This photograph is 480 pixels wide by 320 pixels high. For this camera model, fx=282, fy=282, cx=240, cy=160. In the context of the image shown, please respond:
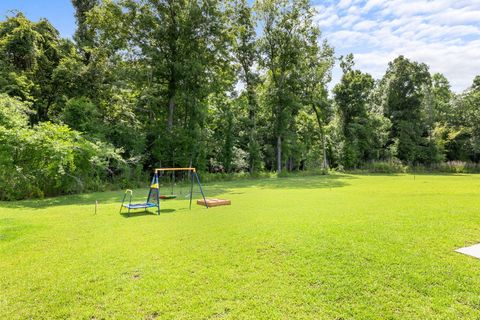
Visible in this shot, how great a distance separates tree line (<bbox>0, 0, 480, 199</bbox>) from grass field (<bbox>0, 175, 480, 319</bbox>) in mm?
6984

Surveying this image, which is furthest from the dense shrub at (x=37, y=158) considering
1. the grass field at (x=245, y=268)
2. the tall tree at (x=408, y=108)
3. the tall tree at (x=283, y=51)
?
the tall tree at (x=408, y=108)

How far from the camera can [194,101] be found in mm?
22016

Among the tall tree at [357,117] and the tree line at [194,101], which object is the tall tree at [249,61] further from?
the tall tree at [357,117]

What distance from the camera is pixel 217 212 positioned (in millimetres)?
8883

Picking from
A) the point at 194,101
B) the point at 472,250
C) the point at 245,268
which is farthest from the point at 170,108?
the point at 472,250

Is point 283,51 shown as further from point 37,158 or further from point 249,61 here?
point 37,158

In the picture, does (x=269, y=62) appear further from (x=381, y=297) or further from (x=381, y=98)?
(x=381, y=297)

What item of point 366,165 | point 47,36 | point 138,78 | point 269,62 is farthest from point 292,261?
point 366,165

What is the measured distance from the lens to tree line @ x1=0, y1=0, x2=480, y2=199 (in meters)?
14.4

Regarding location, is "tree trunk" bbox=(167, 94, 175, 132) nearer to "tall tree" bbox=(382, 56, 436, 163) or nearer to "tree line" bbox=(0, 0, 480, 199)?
"tree line" bbox=(0, 0, 480, 199)

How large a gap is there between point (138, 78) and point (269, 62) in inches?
553

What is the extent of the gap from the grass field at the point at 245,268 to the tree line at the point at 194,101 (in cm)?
698

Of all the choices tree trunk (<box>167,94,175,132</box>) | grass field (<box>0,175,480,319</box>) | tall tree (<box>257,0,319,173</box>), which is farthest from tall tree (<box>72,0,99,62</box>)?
A: grass field (<box>0,175,480,319</box>)

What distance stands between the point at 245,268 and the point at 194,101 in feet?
62.7
